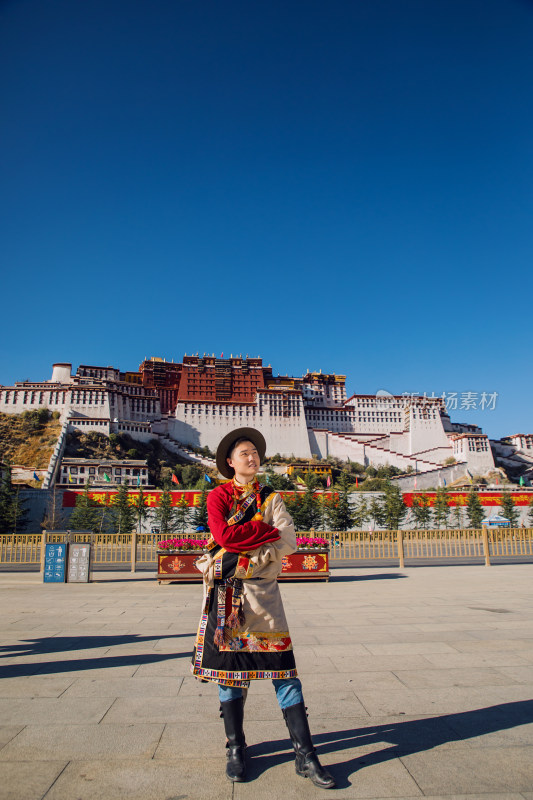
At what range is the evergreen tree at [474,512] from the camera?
41750mm

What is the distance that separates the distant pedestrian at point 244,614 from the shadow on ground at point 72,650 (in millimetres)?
2286

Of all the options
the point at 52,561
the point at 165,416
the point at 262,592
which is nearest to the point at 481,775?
the point at 262,592

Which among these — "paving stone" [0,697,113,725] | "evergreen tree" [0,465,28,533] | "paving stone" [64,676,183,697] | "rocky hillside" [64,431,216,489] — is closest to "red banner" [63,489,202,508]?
"evergreen tree" [0,465,28,533]

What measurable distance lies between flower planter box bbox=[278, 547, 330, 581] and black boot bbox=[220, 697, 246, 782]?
31.9 feet

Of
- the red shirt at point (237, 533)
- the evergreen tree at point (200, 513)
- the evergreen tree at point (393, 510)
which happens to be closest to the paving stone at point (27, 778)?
the red shirt at point (237, 533)

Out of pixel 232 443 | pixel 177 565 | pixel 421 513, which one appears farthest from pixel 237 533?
pixel 421 513

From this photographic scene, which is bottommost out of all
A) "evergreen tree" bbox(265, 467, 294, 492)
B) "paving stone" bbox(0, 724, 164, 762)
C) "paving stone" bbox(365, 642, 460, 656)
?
"paving stone" bbox(365, 642, 460, 656)

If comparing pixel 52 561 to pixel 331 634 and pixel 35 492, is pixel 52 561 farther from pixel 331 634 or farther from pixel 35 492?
pixel 35 492

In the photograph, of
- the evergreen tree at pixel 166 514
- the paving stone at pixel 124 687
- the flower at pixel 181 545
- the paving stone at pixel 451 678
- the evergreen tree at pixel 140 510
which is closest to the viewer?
the paving stone at pixel 124 687

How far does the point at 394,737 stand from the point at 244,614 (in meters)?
1.17

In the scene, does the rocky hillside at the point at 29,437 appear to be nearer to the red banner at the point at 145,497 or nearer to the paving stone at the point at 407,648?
the red banner at the point at 145,497

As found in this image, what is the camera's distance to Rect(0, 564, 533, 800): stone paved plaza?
244 centimetres

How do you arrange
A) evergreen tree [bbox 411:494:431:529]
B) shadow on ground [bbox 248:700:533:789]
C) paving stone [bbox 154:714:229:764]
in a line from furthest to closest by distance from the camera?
Result: evergreen tree [bbox 411:494:431:529] < paving stone [bbox 154:714:229:764] < shadow on ground [bbox 248:700:533:789]

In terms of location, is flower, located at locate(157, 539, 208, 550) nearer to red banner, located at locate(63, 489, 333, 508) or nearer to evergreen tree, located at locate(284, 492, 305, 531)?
evergreen tree, located at locate(284, 492, 305, 531)
